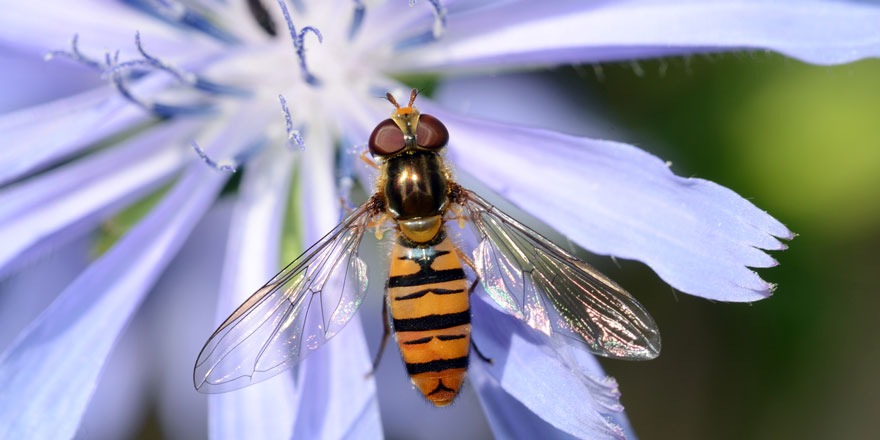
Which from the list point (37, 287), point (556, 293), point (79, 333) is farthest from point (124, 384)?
point (556, 293)

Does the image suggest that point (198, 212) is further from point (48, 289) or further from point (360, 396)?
point (48, 289)

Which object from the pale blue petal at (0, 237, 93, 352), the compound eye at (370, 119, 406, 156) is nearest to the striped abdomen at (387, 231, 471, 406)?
→ the compound eye at (370, 119, 406, 156)

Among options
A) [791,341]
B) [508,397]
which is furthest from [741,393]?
[508,397]

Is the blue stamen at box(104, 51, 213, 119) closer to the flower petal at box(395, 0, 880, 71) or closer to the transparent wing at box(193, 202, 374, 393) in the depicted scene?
the transparent wing at box(193, 202, 374, 393)

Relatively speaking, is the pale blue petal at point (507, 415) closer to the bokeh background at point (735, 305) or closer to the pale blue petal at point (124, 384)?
the bokeh background at point (735, 305)

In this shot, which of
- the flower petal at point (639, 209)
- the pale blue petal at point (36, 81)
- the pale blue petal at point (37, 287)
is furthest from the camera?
the pale blue petal at point (37, 287)

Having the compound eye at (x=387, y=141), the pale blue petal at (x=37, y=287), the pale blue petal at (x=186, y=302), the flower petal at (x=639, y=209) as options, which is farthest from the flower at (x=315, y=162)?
the pale blue petal at (x=186, y=302)

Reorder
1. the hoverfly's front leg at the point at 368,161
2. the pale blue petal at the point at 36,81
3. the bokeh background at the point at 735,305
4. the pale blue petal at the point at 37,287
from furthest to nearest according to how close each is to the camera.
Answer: the bokeh background at the point at 735,305, the pale blue petal at the point at 37,287, the pale blue petal at the point at 36,81, the hoverfly's front leg at the point at 368,161
